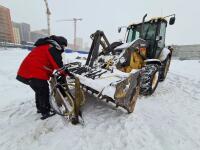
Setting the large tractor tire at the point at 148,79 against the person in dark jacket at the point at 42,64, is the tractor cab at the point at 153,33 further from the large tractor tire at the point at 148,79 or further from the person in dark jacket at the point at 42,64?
the person in dark jacket at the point at 42,64

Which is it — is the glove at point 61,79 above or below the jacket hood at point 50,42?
below

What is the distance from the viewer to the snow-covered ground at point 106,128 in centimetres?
312

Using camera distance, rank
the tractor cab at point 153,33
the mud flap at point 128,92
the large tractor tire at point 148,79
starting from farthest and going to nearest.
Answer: the tractor cab at point 153,33, the large tractor tire at point 148,79, the mud flap at point 128,92

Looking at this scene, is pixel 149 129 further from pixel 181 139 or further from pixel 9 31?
pixel 9 31

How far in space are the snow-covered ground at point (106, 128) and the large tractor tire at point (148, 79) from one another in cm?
37

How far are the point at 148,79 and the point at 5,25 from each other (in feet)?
204

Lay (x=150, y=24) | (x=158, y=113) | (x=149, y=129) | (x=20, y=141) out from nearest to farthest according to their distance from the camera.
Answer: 1. (x=20, y=141)
2. (x=149, y=129)
3. (x=158, y=113)
4. (x=150, y=24)

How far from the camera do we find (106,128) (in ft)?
11.8

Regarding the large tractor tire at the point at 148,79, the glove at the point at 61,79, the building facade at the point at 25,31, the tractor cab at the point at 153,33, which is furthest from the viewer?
the building facade at the point at 25,31

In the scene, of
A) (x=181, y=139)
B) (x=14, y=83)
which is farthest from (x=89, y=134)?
(x=14, y=83)

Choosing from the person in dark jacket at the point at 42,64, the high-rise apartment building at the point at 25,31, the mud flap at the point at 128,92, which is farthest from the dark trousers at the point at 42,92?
the high-rise apartment building at the point at 25,31

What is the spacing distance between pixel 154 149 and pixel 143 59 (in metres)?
3.64

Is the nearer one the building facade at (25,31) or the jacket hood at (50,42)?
the jacket hood at (50,42)

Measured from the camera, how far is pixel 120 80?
366 centimetres
